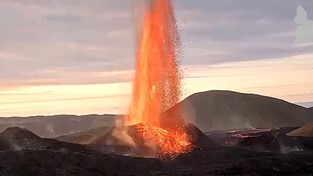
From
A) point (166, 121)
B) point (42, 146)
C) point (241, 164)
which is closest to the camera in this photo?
point (241, 164)

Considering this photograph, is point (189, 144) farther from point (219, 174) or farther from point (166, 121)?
point (219, 174)

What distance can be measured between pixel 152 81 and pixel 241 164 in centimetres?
3319

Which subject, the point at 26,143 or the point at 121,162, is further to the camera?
the point at 26,143

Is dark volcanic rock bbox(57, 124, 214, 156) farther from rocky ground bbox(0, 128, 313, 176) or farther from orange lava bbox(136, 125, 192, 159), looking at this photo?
rocky ground bbox(0, 128, 313, 176)

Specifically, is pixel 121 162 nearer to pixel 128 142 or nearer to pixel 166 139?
pixel 128 142

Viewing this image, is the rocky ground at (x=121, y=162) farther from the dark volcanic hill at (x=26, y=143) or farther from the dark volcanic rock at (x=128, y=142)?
the dark volcanic rock at (x=128, y=142)

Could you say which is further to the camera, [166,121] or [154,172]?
[166,121]

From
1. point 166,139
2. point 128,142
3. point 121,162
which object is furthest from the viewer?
point 166,139

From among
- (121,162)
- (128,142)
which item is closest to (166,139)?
(128,142)

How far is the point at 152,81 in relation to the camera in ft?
285

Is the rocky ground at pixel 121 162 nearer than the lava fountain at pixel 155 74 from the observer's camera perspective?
Yes

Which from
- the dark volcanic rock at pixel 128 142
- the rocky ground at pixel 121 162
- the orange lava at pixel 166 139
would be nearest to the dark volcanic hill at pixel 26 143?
the rocky ground at pixel 121 162

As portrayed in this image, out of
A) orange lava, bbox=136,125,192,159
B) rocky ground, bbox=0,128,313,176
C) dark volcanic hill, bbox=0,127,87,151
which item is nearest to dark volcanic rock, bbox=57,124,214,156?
orange lava, bbox=136,125,192,159

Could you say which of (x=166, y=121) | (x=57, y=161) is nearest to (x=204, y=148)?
(x=166, y=121)
